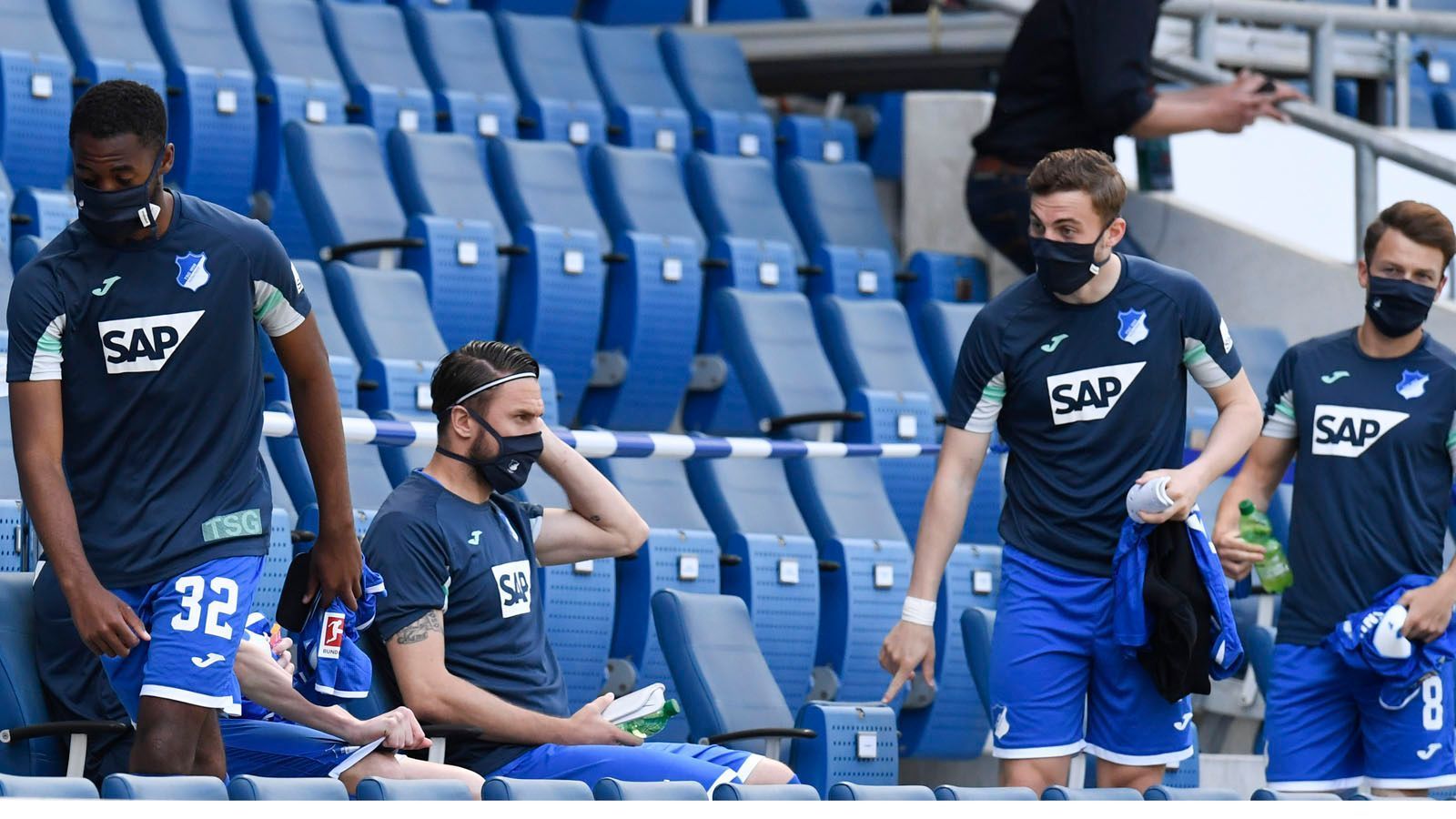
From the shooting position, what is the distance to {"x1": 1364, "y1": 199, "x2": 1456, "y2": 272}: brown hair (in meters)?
4.45

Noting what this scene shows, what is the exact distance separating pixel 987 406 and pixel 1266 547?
2.29ft

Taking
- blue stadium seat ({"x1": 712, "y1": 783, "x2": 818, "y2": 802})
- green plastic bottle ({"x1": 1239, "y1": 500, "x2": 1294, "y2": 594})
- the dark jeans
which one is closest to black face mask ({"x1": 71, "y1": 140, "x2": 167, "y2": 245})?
blue stadium seat ({"x1": 712, "y1": 783, "x2": 818, "y2": 802})

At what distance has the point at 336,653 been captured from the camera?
3.54 m

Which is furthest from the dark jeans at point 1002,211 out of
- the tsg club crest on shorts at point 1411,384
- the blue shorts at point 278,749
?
the blue shorts at point 278,749

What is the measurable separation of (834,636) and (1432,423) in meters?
1.56

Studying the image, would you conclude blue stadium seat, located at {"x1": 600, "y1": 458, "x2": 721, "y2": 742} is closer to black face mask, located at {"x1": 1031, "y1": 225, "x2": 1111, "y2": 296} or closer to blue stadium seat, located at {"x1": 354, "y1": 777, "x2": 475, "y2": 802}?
black face mask, located at {"x1": 1031, "y1": 225, "x2": 1111, "y2": 296}

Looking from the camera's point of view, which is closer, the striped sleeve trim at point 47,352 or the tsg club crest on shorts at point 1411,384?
the striped sleeve trim at point 47,352

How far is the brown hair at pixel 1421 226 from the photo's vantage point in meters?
4.45

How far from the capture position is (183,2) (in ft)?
23.3

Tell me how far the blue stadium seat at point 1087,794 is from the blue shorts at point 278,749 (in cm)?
110

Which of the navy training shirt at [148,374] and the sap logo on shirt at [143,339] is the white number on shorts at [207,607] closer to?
the navy training shirt at [148,374]

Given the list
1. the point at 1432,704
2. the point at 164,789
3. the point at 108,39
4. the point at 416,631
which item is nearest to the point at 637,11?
the point at 108,39

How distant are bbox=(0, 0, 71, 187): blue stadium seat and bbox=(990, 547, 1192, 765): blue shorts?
134 inches

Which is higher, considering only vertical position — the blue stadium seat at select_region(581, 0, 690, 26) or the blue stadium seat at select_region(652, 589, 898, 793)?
the blue stadium seat at select_region(581, 0, 690, 26)
